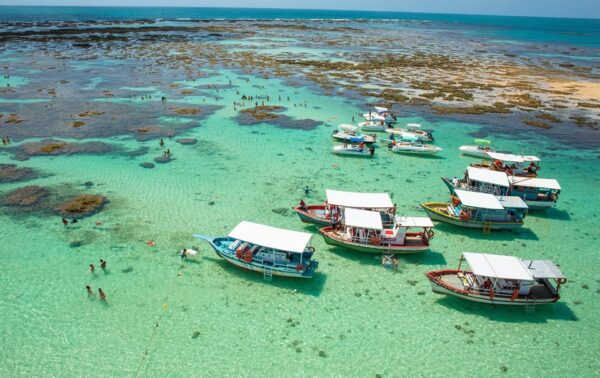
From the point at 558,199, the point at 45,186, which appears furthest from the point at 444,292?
the point at 45,186

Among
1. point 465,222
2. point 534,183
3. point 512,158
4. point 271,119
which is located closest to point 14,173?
point 271,119

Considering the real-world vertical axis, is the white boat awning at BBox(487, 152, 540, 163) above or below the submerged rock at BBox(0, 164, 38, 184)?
above

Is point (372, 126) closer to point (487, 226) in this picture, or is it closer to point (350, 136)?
point (350, 136)

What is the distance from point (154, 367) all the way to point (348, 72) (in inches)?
3506

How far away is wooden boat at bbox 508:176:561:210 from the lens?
34906 mm

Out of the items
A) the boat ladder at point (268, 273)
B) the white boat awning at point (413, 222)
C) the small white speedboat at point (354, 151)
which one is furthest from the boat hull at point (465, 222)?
the small white speedboat at point (354, 151)

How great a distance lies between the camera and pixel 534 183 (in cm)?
3497

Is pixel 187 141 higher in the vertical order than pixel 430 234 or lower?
higher

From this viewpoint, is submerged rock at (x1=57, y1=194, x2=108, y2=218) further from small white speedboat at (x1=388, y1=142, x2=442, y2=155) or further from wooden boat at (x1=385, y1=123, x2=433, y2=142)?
wooden boat at (x1=385, y1=123, x2=433, y2=142)

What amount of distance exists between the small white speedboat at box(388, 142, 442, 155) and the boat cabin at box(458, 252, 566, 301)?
24.9 m

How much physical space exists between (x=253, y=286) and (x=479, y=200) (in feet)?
66.7

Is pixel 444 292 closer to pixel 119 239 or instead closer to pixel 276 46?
pixel 119 239

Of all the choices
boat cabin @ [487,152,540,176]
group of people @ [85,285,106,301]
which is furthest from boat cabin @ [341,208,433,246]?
boat cabin @ [487,152,540,176]

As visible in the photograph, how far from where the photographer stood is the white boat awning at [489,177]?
3422cm
